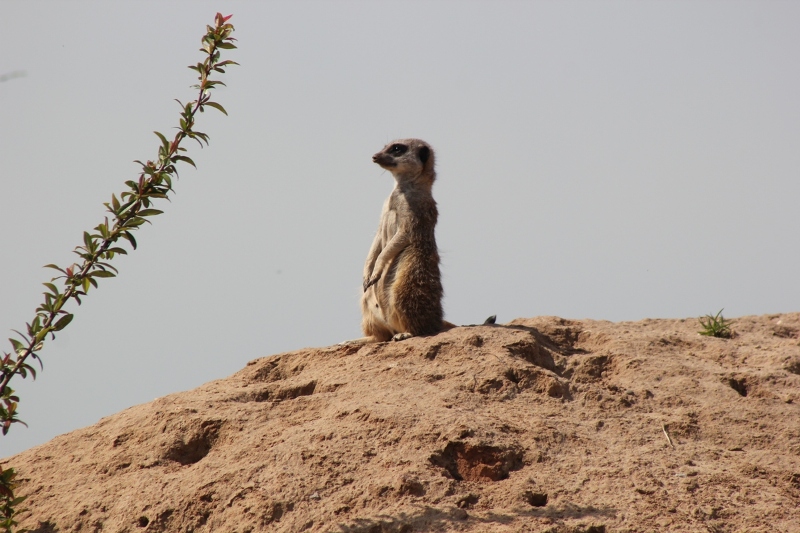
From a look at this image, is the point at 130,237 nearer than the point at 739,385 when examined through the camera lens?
Yes

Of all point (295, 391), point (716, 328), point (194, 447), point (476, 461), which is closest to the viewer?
point (476, 461)

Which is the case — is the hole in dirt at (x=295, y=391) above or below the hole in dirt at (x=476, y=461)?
above

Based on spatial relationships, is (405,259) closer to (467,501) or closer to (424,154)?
(424,154)

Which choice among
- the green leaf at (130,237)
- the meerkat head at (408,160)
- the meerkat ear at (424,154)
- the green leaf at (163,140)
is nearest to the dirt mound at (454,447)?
the green leaf at (130,237)

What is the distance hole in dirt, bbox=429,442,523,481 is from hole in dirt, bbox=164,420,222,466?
4.66 feet

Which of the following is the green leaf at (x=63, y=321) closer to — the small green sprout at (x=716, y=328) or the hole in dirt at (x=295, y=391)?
the hole in dirt at (x=295, y=391)

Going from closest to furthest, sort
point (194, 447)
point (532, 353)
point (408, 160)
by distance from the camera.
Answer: point (194, 447), point (532, 353), point (408, 160)

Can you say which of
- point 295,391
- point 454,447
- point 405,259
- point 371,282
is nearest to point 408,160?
point 405,259

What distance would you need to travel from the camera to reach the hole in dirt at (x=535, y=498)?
4.15 meters

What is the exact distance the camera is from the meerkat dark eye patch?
7809mm

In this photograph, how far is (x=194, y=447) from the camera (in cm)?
504

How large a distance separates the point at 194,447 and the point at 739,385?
3.55 metres

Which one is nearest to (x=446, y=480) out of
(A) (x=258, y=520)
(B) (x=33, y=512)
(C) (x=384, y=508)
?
(C) (x=384, y=508)

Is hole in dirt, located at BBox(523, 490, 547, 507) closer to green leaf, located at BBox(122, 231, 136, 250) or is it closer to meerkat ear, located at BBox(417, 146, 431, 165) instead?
green leaf, located at BBox(122, 231, 136, 250)
